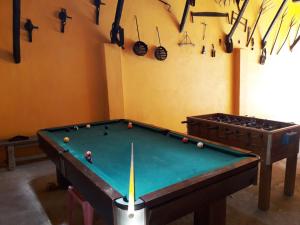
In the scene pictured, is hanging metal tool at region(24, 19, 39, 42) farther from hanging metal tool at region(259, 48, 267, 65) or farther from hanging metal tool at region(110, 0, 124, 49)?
hanging metal tool at region(259, 48, 267, 65)

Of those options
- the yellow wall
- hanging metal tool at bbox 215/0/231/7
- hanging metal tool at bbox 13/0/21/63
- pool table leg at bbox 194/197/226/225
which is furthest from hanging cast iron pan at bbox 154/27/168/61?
pool table leg at bbox 194/197/226/225

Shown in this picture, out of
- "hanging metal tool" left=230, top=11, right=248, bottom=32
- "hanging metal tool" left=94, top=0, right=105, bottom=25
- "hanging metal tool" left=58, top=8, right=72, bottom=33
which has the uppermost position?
"hanging metal tool" left=230, top=11, right=248, bottom=32

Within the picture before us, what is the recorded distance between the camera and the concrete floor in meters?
2.03

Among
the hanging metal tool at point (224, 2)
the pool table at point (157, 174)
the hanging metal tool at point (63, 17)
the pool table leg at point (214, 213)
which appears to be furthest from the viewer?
the hanging metal tool at point (224, 2)

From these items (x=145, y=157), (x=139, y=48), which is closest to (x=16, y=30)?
(x=139, y=48)

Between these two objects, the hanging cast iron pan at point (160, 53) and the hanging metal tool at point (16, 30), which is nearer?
the hanging metal tool at point (16, 30)

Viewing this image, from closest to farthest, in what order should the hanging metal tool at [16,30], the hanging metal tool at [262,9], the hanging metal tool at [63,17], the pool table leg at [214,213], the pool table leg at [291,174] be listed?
the pool table leg at [214,213]
the pool table leg at [291,174]
the hanging metal tool at [16,30]
the hanging metal tool at [63,17]
the hanging metal tool at [262,9]

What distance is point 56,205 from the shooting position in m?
2.30

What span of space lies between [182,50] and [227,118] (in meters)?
2.16

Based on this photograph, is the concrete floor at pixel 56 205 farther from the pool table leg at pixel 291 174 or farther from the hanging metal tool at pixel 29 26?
the hanging metal tool at pixel 29 26

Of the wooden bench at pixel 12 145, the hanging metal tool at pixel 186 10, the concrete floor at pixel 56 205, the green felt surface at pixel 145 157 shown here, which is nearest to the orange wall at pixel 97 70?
the hanging metal tool at pixel 186 10

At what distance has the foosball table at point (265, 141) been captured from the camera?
2117 mm

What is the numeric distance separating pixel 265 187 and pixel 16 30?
3.39 meters

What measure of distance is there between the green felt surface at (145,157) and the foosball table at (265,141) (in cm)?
64
